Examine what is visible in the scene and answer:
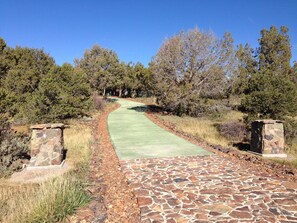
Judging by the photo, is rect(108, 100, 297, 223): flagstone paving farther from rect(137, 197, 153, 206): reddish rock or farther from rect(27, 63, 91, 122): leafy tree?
rect(27, 63, 91, 122): leafy tree

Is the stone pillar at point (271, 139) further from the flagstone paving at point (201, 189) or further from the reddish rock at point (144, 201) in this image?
the reddish rock at point (144, 201)

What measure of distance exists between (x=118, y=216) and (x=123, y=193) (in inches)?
40.5

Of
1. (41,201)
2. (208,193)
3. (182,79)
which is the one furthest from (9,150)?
(182,79)

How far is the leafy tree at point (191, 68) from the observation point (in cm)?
1997

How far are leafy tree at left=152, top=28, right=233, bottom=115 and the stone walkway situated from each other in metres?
12.4

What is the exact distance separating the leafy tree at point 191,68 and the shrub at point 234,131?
589 cm

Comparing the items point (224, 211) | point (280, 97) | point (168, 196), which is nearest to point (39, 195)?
point (168, 196)

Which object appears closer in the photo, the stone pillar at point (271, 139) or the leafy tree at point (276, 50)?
the stone pillar at point (271, 139)

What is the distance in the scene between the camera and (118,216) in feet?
15.8

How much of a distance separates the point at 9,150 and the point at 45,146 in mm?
1124

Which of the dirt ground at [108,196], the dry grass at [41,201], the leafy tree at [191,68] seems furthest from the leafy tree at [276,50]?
the dry grass at [41,201]

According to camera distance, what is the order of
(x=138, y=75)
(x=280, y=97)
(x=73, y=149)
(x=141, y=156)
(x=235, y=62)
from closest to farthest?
(x=141, y=156), (x=73, y=149), (x=280, y=97), (x=235, y=62), (x=138, y=75)

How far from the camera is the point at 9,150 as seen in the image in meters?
7.79

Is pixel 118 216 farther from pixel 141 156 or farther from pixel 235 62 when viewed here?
pixel 235 62
